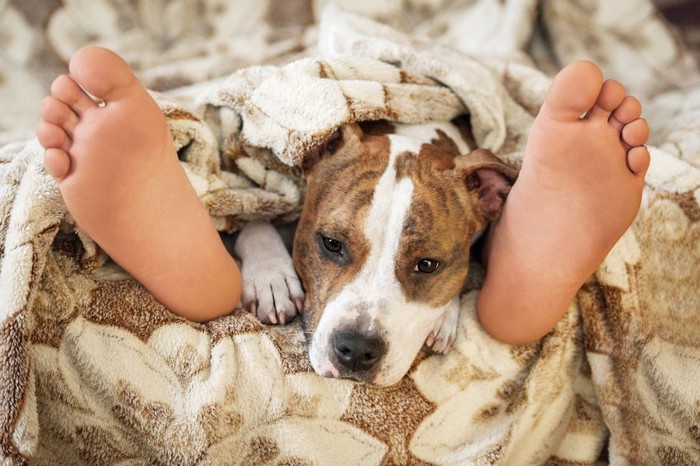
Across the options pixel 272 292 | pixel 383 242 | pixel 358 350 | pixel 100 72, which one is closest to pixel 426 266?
pixel 383 242

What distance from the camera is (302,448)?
1222mm

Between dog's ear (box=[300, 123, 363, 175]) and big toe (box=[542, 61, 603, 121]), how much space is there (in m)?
0.50

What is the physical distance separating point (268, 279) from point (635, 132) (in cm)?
82

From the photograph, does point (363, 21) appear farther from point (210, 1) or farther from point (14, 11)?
point (14, 11)

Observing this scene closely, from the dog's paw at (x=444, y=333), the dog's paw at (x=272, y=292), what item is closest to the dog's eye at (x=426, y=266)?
the dog's paw at (x=444, y=333)

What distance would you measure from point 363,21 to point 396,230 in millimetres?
917

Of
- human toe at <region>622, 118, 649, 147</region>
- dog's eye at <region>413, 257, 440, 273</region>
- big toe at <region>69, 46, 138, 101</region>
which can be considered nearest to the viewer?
big toe at <region>69, 46, 138, 101</region>

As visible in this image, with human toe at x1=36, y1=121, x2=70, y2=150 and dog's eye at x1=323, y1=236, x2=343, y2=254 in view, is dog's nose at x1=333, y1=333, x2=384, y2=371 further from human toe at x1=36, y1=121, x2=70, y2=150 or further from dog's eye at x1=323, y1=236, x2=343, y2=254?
human toe at x1=36, y1=121, x2=70, y2=150

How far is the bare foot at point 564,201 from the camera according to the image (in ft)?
3.69

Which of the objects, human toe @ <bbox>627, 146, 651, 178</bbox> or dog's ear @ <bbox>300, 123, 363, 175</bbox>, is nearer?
human toe @ <bbox>627, 146, 651, 178</bbox>

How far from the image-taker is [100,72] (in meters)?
1.02

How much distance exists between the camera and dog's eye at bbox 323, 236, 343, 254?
1346mm

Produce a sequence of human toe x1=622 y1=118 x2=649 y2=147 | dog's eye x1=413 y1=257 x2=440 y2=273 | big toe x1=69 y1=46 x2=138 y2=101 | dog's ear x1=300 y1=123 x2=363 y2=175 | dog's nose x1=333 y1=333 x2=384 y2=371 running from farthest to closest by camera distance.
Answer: dog's ear x1=300 y1=123 x2=363 y2=175
dog's eye x1=413 y1=257 x2=440 y2=273
dog's nose x1=333 y1=333 x2=384 y2=371
human toe x1=622 y1=118 x2=649 y2=147
big toe x1=69 y1=46 x2=138 y2=101

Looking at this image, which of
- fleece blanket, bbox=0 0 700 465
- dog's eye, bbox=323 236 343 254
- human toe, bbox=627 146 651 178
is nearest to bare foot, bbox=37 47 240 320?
fleece blanket, bbox=0 0 700 465
